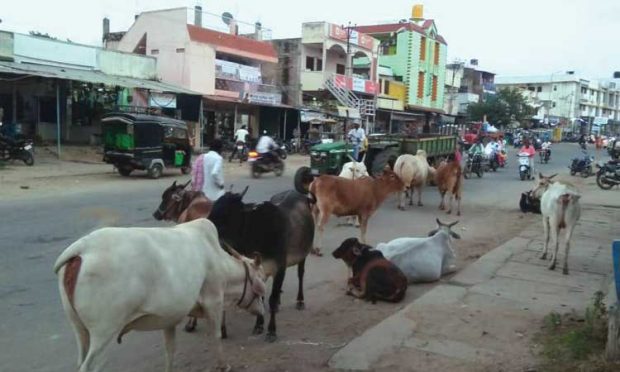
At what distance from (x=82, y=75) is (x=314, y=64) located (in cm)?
1841

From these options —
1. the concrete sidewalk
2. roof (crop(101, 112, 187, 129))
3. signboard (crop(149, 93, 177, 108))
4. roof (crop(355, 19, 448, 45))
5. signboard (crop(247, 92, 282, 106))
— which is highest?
roof (crop(355, 19, 448, 45))

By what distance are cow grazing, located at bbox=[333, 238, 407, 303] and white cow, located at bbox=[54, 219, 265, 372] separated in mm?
2765

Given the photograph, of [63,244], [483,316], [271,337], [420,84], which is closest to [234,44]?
[420,84]

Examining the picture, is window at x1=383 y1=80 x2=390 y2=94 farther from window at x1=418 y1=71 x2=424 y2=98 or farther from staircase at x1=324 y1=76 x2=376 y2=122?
staircase at x1=324 y1=76 x2=376 y2=122

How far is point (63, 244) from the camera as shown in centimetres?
840

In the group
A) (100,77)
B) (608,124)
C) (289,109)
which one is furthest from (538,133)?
(100,77)

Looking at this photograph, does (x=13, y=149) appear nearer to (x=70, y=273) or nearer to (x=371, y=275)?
(x=371, y=275)

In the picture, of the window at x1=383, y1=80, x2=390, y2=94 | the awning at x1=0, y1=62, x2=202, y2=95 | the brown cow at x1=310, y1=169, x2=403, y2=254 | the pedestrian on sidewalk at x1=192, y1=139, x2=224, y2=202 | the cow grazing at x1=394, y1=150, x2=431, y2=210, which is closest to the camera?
the pedestrian on sidewalk at x1=192, y1=139, x2=224, y2=202

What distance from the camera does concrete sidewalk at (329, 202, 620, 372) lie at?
15.0 ft

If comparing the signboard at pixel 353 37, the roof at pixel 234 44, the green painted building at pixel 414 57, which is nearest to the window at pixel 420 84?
the green painted building at pixel 414 57

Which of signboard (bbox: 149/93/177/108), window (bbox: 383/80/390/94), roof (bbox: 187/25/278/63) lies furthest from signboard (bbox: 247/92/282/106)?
window (bbox: 383/80/390/94)

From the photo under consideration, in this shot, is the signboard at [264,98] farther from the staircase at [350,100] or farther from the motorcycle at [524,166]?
the motorcycle at [524,166]

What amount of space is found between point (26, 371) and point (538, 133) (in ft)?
209

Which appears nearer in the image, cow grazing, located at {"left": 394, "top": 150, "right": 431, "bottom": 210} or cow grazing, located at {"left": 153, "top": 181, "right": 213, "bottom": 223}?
cow grazing, located at {"left": 153, "top": 181, "right": 213, "bottom": 223}
